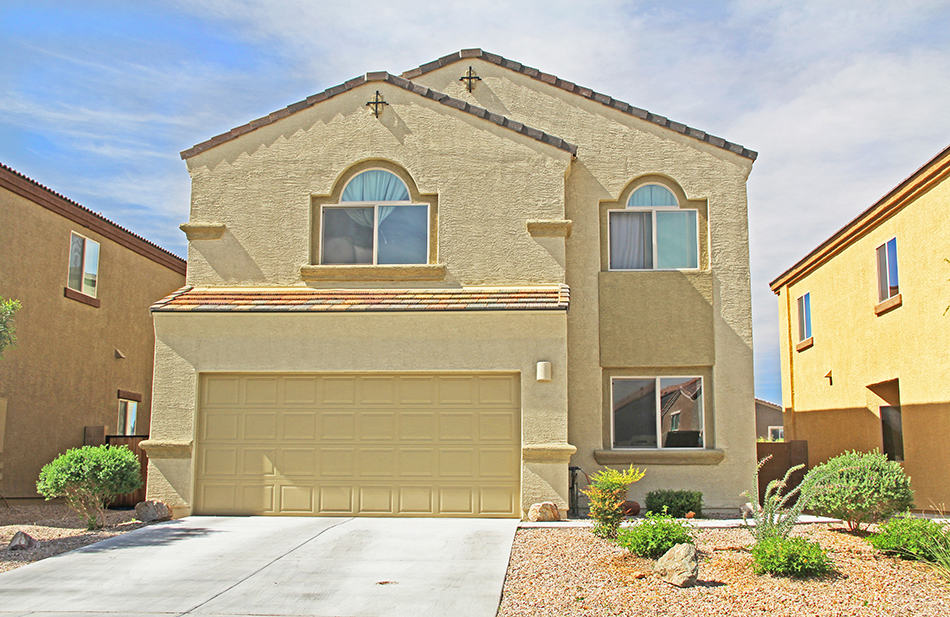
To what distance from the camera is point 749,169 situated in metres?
16.5

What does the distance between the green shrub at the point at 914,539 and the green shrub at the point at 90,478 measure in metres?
10.4

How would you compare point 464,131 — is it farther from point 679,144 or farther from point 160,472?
point 160,472

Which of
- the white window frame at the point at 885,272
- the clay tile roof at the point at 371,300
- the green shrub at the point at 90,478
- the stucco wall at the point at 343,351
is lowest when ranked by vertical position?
the green shrub at the point at 90,478

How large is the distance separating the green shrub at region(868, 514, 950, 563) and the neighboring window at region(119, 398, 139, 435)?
17.1m

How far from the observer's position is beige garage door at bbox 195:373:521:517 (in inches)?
579

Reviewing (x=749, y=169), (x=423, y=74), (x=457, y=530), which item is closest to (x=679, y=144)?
(x=749, y=169)

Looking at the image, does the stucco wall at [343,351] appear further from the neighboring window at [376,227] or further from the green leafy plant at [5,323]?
the green leafy plant at [5,323]

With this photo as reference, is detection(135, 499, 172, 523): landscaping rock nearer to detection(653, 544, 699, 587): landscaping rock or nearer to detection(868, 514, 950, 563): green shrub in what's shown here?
detection(653, 544, 699, 587): landscaping rock

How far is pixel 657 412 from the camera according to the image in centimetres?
1609

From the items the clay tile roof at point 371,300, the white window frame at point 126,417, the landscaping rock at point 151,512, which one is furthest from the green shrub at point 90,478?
the white window frame at point 126,417

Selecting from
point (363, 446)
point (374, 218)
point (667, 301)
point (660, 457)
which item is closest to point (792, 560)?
point (660, 457)

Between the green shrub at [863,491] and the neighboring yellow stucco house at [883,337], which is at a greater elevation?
the neighboring yellow stucco house at [883,337]

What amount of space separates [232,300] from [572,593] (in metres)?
8.21

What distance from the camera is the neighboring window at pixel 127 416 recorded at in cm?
2220
